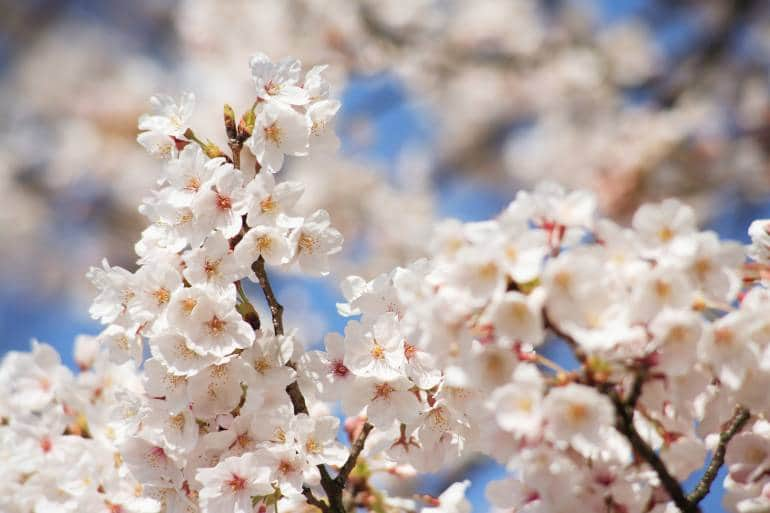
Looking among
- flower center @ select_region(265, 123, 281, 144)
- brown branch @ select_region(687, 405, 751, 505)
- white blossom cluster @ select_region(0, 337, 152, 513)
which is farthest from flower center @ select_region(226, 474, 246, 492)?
brown branch @ select_region(687, 405, 751, 505)

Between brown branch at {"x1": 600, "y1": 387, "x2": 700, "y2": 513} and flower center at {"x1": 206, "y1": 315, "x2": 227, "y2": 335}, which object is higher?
flower center at {"x1": 206, "y1": 315, "x2": 227, "y2": 335}

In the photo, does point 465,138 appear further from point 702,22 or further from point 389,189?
point 702,22

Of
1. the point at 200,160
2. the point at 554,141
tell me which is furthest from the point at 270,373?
the point at 554,141

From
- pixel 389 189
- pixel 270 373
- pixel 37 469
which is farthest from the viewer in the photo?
pixel 389 189

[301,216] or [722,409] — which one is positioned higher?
[301,216]

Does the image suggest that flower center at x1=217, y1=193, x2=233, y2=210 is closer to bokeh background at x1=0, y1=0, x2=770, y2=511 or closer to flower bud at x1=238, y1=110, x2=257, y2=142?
flower bud at x1=238, y1=110, x2=257, y2=142

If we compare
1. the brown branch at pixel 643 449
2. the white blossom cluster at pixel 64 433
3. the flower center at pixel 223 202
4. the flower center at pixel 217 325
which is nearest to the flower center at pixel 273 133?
the flower center at pixel 223 202
